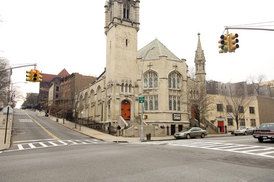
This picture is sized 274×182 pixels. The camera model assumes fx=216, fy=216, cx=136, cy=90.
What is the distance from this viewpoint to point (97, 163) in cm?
899

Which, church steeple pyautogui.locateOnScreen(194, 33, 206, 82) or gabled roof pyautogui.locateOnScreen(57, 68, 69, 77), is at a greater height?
gabled roof pyautogui.locateOnScreen(57, 68, 69, 77)

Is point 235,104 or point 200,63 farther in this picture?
point 200,63

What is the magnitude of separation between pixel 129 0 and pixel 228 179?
36.7 meters

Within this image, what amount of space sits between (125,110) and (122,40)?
1167cm

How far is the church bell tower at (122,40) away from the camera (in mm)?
35188

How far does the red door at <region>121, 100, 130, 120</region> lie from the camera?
3462 centimetres

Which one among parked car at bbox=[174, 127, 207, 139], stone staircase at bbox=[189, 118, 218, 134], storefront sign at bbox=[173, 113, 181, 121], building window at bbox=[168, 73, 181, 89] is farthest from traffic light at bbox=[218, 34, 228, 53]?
stone staircase at bbox=[189, 118, 218, 134]

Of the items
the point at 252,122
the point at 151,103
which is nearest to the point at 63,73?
the point at 151,103

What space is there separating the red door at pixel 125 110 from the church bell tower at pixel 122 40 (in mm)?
3913

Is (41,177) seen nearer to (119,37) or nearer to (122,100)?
(122,100)

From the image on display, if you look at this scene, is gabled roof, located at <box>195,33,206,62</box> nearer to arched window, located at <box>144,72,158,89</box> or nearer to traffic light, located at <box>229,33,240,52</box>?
arched window, located at <box>144,72,158,89</box>

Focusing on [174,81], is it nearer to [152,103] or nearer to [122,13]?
[152,103]

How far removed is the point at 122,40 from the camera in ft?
118

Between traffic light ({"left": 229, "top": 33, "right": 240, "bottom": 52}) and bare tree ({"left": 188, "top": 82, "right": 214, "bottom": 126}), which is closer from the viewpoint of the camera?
traffic light ({"left": 229, "top": 33, "right": 240, "bottom": 52})
